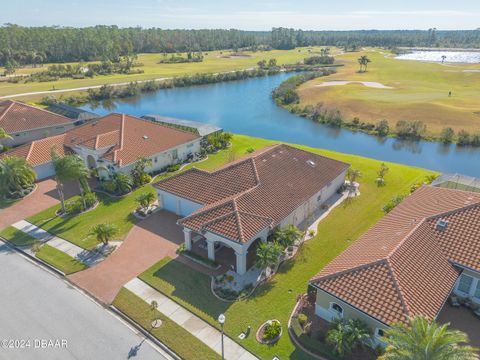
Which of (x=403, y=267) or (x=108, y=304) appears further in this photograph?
(x=108, y=304)

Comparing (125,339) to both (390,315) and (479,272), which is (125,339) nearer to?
(390,315)

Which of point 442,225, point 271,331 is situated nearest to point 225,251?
point 271,331

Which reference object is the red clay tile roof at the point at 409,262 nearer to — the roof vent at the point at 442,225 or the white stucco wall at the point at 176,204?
the roof vent at the point at 442,225

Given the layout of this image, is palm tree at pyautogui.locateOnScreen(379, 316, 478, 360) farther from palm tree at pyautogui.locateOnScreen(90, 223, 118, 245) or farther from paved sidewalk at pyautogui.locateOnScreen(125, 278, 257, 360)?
palm tree at pyautogui.locateOnScreen(90, 223, 118, 245)

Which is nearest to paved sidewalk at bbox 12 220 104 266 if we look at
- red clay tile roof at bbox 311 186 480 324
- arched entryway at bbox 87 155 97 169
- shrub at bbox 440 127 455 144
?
arched entryway at bbox 87 155 97 169

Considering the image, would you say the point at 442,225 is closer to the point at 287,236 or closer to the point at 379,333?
the point at 379,333

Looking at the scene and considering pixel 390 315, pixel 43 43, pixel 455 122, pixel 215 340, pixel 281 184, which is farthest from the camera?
pixel 43 43

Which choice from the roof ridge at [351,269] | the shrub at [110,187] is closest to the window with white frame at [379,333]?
the roof ridge at [351,269]

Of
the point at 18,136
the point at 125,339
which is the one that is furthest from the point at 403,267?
the point at 18,136
